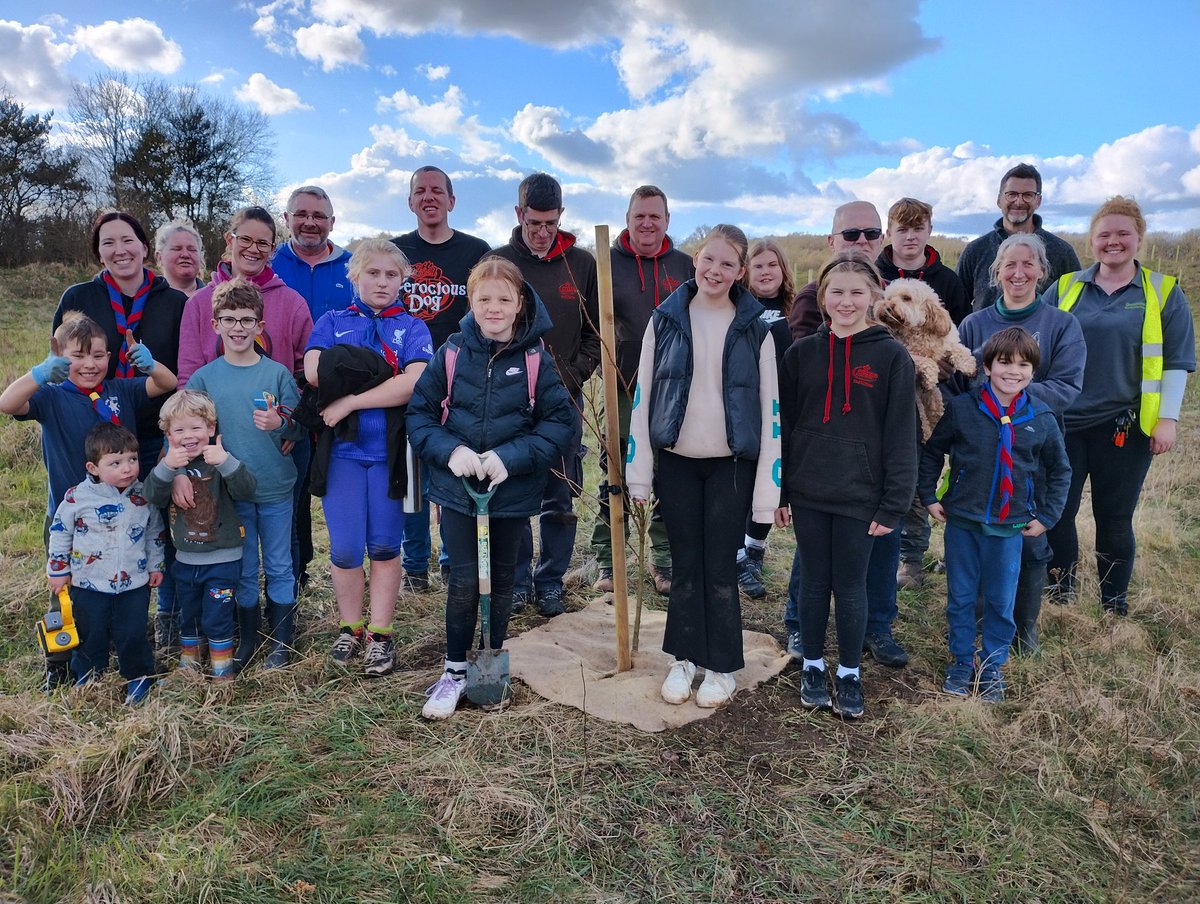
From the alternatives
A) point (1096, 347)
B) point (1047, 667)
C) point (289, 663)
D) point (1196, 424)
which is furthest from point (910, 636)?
point (1196, 424)

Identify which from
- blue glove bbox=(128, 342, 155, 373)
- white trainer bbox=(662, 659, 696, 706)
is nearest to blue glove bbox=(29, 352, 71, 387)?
blue glove bbox=(128, 342, 155, 373)

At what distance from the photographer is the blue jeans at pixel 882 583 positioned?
13.6ft

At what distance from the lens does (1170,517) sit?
6.89m

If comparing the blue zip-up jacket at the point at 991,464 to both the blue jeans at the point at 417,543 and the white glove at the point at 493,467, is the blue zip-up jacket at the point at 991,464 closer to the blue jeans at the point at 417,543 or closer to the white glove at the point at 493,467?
the white glove at the point at 493,467

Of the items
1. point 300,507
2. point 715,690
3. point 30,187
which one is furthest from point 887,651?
point 30,187

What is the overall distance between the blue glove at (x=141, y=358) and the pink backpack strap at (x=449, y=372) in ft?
5.16

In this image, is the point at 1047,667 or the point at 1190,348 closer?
the point at 1047,667

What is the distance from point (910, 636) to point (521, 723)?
2.56 m

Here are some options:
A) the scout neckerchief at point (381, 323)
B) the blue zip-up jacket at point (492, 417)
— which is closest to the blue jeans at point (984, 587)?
the blue zip-up jacket at point (492, 417)

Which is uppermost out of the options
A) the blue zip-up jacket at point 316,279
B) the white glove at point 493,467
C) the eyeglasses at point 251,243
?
the eyeglasses at point 251,243

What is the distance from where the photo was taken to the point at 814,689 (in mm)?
3764

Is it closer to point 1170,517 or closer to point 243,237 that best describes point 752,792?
point 243,237

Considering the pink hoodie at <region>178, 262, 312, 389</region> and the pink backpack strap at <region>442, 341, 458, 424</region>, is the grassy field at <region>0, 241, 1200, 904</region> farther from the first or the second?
the pink hoodie at <region>178, 262, 312, 389</region>

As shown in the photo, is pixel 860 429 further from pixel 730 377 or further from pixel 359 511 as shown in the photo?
pixel 359 511
